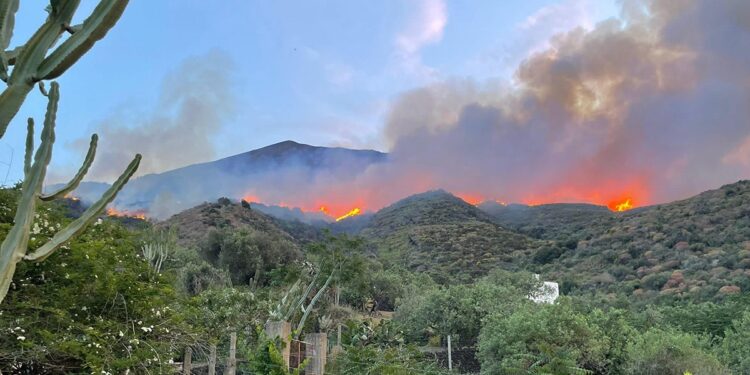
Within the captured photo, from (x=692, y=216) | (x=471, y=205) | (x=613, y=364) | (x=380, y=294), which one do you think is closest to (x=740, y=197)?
(x=692, y=216)

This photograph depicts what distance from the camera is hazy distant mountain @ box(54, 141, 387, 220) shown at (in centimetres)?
5788

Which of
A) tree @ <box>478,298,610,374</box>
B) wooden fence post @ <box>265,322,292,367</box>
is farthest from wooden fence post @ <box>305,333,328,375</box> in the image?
tree @ <box>478,298,610,374</box>

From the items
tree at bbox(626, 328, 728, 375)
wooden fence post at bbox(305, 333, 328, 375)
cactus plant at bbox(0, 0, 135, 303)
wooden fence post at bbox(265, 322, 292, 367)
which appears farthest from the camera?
tree at bbox(626, 328, 728, 375)

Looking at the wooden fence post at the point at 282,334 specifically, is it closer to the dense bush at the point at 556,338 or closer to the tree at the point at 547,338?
the dense bush at the point at 556,338

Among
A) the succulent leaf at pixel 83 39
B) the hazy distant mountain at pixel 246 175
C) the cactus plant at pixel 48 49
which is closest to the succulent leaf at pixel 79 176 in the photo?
the cactus plant at pixel 48 49

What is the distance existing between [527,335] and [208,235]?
76.7 ft

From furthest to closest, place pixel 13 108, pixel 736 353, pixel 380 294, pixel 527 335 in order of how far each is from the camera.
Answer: pixel 380 294
pixel 736 353
pixel 527 335
pixel 13 108

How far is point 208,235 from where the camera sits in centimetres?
3362

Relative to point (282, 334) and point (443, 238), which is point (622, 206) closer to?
point (443, 238)

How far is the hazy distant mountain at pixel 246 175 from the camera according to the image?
57875 millimetres

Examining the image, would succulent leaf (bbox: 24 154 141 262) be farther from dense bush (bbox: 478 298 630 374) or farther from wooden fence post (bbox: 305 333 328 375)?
dense bush (bbox: 478 298 630 374)

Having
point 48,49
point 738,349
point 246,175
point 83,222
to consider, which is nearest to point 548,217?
point 738,349

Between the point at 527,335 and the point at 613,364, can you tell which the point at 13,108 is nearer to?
the point at 527,335

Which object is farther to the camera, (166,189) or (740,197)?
(166,189)
